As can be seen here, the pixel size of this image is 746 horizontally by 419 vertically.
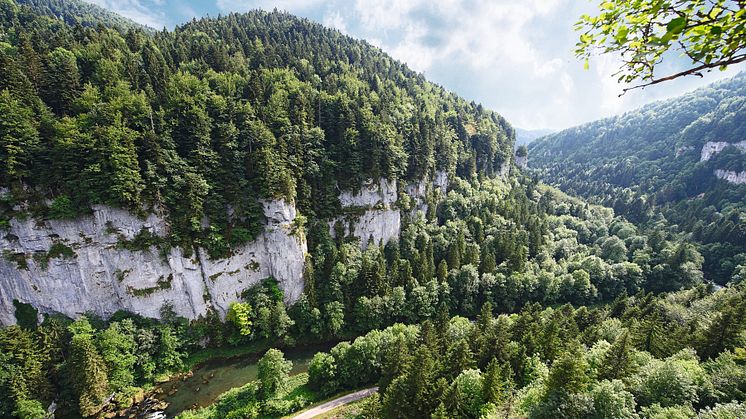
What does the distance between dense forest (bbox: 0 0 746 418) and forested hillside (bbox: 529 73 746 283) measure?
8687 mm

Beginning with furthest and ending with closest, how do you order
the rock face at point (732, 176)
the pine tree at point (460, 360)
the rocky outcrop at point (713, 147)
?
1. the rocky outcrop at point (713, 147)
2. the rock face at point (732, 176)
3. the pine tree at point (460, 360)

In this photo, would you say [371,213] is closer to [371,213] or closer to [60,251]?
[371,213]

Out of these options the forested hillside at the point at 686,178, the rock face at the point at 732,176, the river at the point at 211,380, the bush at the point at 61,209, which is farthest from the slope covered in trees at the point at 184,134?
the rock face at the point at 732,176

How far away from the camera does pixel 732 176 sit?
11156cm

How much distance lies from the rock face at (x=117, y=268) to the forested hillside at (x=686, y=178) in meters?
99.8

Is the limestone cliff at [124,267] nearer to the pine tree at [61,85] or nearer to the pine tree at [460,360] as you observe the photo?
the pine tree at [61,85]


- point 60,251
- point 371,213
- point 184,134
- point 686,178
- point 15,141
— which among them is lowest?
point 686,178

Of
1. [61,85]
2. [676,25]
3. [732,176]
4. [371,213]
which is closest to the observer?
[676,25]

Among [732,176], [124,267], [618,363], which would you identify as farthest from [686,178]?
[124,267]

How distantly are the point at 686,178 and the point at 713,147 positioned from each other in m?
22.0

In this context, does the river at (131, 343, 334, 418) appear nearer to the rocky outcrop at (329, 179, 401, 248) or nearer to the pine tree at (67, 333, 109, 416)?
the pine tree at (67, 333, 109, 416)

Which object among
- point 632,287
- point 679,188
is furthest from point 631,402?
point 679,188

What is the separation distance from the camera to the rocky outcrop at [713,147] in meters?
124

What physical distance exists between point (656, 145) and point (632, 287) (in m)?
151
